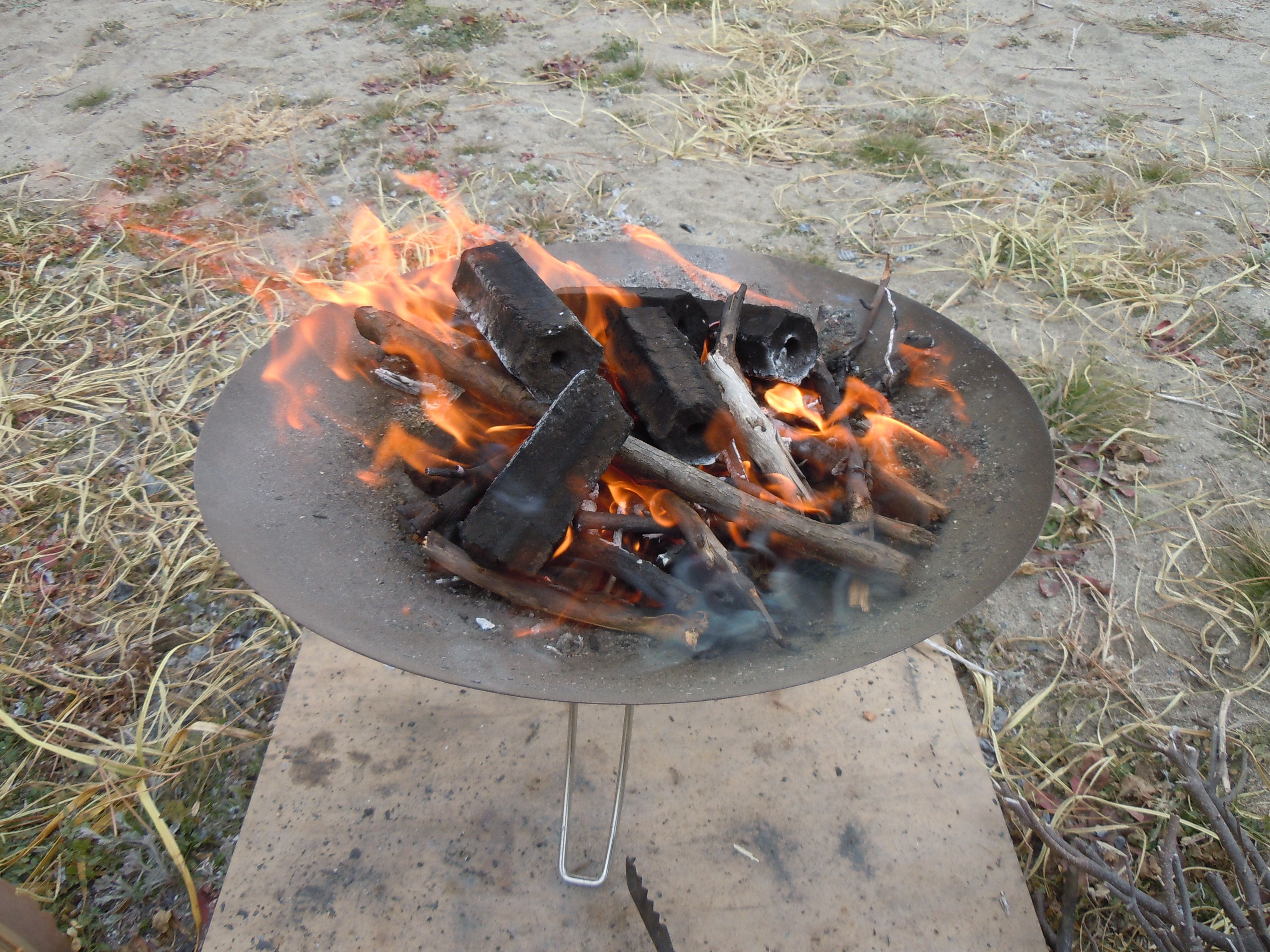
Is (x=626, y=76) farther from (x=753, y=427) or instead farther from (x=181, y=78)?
(x=753, y=427)

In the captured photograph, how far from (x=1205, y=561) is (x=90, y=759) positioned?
385 cm

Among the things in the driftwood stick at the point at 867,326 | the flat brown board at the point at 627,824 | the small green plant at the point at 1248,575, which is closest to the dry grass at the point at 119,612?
the flat brown board at the point at 627,824

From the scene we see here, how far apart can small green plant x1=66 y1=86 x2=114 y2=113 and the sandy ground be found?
2 cm

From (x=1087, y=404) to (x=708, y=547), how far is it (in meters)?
2.46

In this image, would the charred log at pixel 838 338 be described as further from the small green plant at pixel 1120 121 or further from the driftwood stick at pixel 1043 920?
the small green plant at pixel 1120 121

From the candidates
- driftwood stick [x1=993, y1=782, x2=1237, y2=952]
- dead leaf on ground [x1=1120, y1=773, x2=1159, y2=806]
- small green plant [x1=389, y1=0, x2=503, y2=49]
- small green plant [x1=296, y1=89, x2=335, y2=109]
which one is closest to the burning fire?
driftwood stick [x1=993, y1=782, x2=1237, y2=952]

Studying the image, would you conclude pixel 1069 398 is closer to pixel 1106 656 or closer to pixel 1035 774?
pixel 1106 656

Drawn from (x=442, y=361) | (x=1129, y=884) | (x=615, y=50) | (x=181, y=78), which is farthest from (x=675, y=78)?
(x=1129, y=884)

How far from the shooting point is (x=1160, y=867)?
206 cm

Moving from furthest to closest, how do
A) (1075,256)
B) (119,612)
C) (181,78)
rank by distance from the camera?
(181,78), (1075,256), (119,612)

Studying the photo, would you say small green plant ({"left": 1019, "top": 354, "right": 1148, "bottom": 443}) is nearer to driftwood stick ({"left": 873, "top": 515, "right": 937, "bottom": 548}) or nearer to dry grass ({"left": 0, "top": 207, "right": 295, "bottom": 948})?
driftwood stick ({"left": 873, "top": 515, "right": 937, "bottom": 548})

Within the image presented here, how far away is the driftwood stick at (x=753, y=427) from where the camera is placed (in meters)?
1.89

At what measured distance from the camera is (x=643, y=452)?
172 centimetres

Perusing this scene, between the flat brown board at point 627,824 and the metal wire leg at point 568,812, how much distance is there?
5cm
